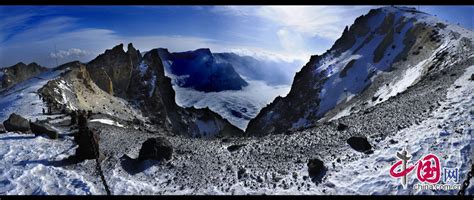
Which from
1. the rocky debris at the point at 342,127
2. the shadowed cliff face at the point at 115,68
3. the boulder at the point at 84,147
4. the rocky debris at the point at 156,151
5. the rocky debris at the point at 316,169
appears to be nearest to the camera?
the rocky debris at the point at 316,169

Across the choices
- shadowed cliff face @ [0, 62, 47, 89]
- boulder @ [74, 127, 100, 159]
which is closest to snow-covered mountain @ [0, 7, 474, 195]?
boulder @ [74, 127, 100, 159]

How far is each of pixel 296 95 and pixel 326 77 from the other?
450 inches

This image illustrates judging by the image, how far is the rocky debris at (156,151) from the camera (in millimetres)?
20188

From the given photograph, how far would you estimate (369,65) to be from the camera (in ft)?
224

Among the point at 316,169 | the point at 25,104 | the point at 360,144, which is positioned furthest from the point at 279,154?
the point at 25,104

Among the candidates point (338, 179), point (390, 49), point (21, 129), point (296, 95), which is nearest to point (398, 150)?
point (338, 179)

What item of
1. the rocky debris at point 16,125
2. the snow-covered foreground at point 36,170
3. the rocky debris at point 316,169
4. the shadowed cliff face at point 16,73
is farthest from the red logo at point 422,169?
the shadowed cliff face at point 16,73

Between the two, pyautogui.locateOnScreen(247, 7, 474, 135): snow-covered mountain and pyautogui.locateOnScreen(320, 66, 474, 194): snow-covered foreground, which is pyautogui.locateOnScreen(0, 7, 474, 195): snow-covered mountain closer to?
pyautogui.locateOnScreen(320, 66, 474, 194): snow-covered foreground

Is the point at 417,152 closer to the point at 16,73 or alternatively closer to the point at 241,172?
the point at 241,172

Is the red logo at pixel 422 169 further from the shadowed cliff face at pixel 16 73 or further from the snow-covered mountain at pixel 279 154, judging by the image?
the shadowed cliff face at pixel 16 73

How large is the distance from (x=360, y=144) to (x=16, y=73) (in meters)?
105

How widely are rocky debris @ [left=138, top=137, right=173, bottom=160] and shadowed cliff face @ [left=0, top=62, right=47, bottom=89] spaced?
88.6 m

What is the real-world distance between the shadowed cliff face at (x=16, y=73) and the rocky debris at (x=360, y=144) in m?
96.0
